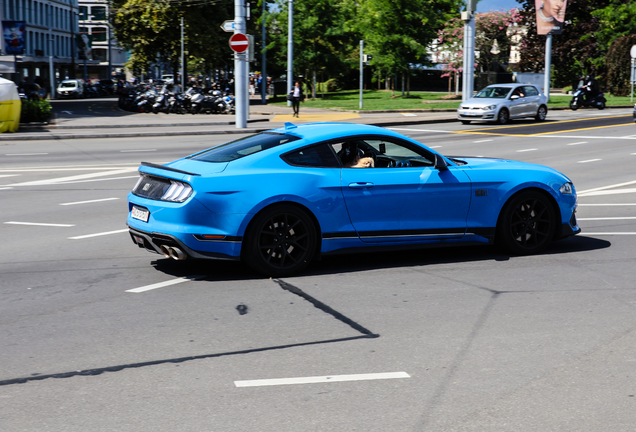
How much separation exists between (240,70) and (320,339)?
2280 centimetres

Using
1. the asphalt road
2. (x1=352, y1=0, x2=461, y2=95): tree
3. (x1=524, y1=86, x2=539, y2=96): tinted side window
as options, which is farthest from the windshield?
the asphalt road

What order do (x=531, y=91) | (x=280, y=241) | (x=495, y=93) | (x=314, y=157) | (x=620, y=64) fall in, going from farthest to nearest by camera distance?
(x=620, y=64) → (x=531, y=91) → (x=495, y=93) → (x=314, y=157) → (x=280, y=241)

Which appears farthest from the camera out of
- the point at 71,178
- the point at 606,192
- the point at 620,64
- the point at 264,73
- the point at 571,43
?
the point at 571,43

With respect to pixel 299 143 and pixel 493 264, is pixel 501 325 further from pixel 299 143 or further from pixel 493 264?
pixel 299 143

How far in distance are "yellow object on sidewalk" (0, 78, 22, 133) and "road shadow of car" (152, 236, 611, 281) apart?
2004 centimetres

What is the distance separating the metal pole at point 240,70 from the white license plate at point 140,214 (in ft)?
64.9

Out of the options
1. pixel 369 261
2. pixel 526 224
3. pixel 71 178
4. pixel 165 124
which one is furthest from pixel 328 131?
pixel 165 124

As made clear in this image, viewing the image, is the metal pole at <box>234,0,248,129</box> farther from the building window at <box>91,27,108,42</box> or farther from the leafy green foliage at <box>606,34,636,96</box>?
the building window at <box>91,27,108,42</box>

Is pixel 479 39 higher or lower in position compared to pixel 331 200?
higher

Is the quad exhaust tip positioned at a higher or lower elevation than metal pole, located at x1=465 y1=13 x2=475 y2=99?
lower

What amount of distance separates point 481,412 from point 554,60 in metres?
63.9

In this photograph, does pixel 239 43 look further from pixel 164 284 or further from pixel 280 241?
pixel 164 284

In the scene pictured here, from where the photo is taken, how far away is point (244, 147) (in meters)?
7.25

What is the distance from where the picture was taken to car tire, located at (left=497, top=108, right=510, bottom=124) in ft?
98.8
